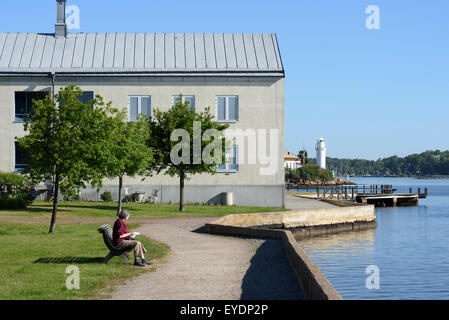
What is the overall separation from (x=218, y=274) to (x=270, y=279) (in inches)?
48.7

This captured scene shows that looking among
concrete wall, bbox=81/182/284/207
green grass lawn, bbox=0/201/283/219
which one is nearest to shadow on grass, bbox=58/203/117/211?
green grass lawn, bbox=0/201/283/219

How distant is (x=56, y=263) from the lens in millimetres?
15430

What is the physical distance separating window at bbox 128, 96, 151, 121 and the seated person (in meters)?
27.9

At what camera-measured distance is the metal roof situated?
1699 inches

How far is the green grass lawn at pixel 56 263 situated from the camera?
38.3 feet

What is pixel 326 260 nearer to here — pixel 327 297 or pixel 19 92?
pixel 327 297

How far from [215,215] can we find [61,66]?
1801cm

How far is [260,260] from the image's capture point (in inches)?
660

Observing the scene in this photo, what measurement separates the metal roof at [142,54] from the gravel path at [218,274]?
923 inches

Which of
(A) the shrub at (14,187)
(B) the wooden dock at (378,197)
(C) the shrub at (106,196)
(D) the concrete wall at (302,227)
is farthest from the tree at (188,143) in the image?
(B) the wooden dock at (378,197)

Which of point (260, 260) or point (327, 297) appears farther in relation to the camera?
point (260, 260)

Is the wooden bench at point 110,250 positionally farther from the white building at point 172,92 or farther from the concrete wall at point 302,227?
the white building at point 172,92

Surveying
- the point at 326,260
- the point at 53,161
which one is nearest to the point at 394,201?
the point at 326,260

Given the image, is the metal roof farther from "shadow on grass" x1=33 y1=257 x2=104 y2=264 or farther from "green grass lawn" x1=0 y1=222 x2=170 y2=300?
"shadow on grass" x1=33 y1=257 x2=104 y2=264
